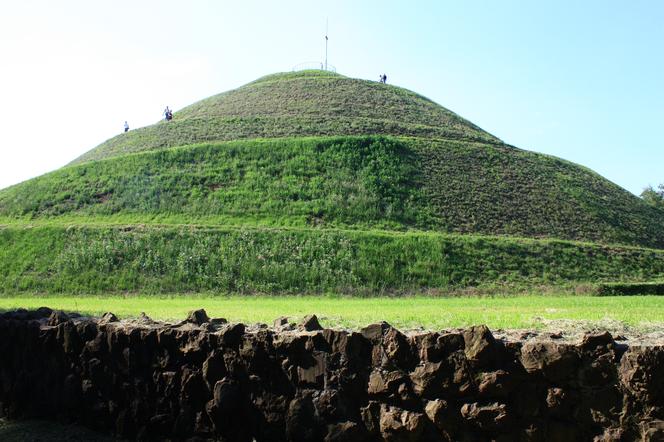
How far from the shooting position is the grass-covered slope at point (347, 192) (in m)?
40.5

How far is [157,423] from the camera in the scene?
8.10 m

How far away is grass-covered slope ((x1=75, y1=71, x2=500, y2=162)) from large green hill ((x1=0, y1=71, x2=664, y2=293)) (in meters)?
0.39

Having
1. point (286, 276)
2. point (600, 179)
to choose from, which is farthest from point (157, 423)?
point (600, 179)

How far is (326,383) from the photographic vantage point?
6910 millimetres

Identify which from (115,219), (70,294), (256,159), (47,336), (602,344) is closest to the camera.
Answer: (602,344)

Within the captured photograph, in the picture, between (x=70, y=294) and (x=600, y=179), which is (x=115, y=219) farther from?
(x=600, y=179)

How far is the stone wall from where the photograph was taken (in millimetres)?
5840

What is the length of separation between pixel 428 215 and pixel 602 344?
3532 cm

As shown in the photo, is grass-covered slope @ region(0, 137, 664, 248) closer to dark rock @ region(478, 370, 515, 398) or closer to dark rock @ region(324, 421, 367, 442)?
dark rock @ region(324, 421, 367, 442)

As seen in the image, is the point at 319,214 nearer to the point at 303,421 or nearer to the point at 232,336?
the point at 232,336

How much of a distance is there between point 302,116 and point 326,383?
183 feet

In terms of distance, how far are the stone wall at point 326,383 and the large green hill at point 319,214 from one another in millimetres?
21671

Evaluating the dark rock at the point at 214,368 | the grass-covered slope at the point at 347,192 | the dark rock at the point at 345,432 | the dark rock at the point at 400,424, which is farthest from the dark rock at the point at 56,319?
the grass-covered slope at the point at 347,192

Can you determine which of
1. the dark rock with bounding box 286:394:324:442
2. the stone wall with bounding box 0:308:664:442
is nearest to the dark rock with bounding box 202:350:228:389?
the stone wall with bounding box 0:308:664:442
